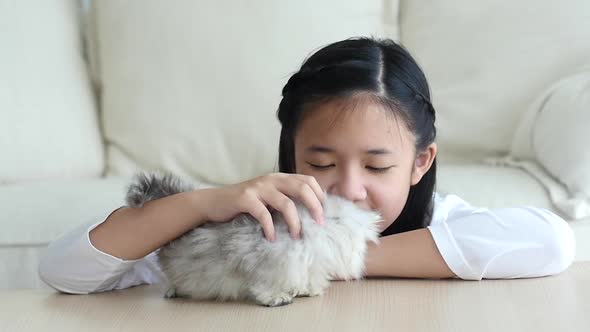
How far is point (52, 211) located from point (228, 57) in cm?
65

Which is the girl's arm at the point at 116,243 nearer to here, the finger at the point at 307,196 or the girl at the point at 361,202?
the girl at the point at 361,202

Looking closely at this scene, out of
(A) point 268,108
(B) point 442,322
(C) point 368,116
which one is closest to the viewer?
(B) point 442,322

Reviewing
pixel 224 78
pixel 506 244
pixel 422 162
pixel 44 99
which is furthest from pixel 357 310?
pixel 44 99

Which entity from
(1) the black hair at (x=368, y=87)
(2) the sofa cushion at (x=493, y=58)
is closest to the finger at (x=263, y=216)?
(1) the black hair at (x=368, y=87)

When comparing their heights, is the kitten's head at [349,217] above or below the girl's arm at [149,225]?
above

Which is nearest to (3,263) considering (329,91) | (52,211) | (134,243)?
(52,211)

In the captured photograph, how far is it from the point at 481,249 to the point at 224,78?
116cm

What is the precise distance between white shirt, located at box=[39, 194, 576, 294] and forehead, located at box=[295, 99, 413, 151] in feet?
0.56

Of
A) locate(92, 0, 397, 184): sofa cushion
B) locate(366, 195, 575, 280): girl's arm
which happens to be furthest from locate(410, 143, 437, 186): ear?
locate(92, 0, 397, 184): sofa cushion

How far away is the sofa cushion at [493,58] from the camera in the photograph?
1.96m

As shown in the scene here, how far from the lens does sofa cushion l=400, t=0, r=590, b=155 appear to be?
6.43 feet

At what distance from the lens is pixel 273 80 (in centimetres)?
198

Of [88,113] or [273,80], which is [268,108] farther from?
[88,113]

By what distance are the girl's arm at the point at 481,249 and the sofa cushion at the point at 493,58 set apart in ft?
3.31
